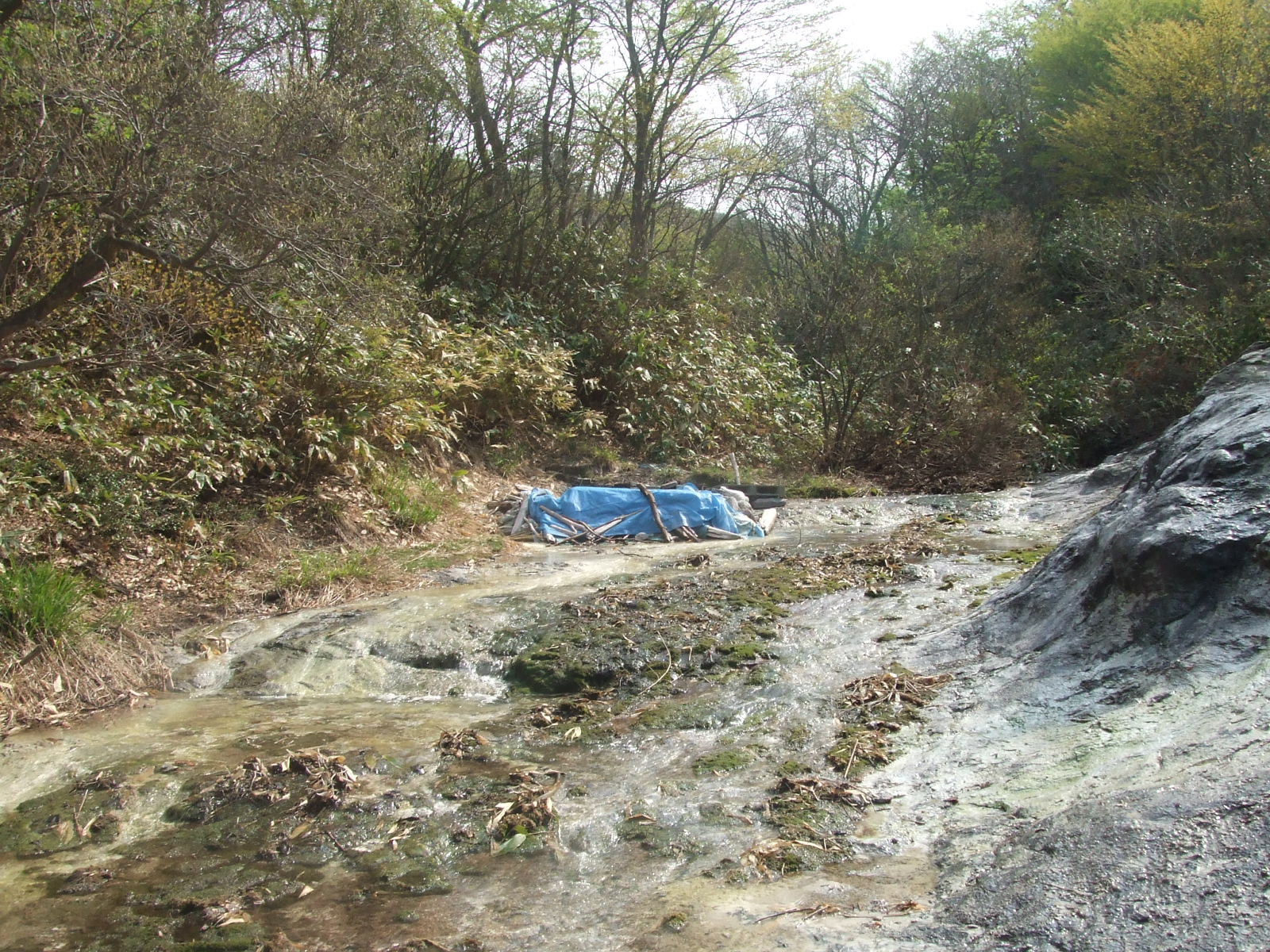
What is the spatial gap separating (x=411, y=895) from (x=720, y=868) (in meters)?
1.01

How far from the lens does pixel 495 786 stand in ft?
12.7

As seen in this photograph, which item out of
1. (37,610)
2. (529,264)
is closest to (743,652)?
(37,610)

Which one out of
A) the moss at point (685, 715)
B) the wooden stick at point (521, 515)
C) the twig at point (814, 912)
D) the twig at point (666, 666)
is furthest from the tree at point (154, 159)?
the twig at point (814, 912)

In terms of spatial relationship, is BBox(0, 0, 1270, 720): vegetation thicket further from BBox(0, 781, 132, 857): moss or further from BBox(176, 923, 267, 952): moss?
BBox(176, 923, 267, 952): moss

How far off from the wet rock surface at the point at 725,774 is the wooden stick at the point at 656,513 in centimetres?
320

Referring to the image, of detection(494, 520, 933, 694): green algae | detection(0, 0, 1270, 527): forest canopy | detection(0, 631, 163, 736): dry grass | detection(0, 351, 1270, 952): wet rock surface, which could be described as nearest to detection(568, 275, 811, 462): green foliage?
detection(0, 0, 1270, 527): forest canopy

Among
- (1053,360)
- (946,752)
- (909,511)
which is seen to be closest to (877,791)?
(946,752)

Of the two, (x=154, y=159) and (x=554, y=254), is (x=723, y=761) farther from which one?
(x=554, y=254)

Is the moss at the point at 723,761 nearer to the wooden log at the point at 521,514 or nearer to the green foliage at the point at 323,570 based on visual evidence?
the green foliage at the point at 323,570

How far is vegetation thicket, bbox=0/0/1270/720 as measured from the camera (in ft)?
19.2

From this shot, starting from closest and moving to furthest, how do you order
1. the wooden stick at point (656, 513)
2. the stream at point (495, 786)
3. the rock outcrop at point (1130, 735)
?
1. the rock outcrop at point (1130, 735)
2. the stream at point (495, 786)
3. the wooden stick at point (656, 513)

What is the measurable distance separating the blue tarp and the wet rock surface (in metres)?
3.35

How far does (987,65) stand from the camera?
27.1 metres

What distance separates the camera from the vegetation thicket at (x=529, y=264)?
585 cm
